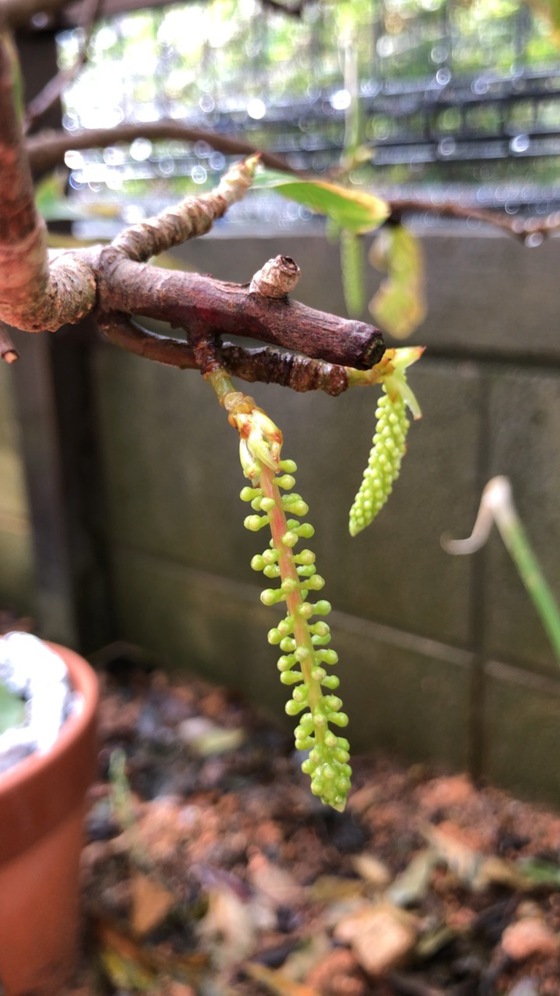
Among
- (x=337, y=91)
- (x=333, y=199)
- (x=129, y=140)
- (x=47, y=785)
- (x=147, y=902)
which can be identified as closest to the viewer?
(x=333, y=199)

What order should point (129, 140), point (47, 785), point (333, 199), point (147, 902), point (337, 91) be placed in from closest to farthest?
point (333, 199) < point (129, 140) < point (47, 785) < point (147, 902) < point (337, 91)

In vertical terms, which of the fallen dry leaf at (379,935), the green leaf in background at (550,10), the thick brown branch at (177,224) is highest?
the green leaf in background at (550,10)

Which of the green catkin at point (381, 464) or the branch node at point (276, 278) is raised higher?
the branch node at point (276, 278)

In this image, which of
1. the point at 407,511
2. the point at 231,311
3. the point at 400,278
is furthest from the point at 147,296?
the point at 407,511

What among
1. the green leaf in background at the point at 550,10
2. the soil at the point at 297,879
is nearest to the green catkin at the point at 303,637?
the green leaf in background at the point at 550,10

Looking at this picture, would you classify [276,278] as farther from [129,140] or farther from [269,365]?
[129,140]

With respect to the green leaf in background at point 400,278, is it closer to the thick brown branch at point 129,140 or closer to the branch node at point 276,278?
the thick brown branch at point 129,140
